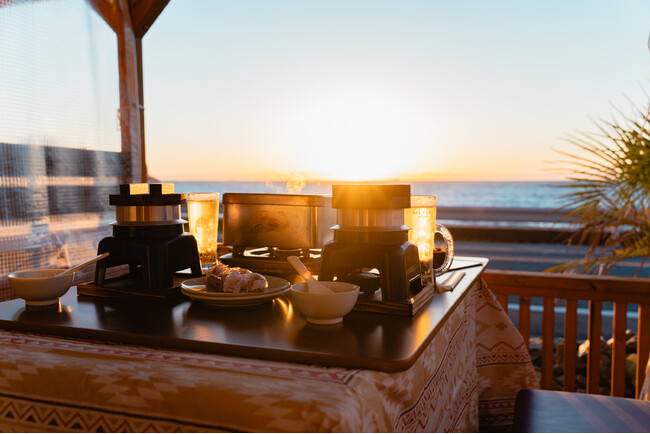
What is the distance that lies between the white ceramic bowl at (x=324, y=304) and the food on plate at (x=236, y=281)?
5.9 inches

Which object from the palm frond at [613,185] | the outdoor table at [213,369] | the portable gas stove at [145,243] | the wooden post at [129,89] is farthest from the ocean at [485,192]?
the outdoor table at [213,369]

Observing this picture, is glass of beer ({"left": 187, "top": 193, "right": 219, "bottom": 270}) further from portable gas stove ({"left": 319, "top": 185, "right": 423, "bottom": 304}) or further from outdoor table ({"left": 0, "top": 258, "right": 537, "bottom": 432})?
portable gas stove ({"left": 319, "top": 185, "right": 423, "bottom": 304})

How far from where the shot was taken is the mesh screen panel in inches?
81.2

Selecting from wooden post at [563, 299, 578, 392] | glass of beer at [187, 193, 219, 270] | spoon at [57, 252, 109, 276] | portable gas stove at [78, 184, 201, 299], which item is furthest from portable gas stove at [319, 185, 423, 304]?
wooden post at [563, 299, 578, 392]

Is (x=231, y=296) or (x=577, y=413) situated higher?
(x=231, y=296)

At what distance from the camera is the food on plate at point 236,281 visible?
3.36ft

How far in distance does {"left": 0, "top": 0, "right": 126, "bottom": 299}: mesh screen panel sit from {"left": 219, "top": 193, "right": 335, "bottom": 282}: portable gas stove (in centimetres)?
122

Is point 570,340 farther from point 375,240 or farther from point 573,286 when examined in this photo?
point 375,240

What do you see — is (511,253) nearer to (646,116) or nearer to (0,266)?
(646,116)

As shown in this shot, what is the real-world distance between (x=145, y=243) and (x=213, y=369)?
0.51 meters

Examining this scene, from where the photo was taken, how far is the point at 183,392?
0.65 metres

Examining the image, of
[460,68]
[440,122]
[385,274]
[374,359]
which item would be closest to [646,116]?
[385,274]

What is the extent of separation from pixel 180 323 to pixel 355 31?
4903mm

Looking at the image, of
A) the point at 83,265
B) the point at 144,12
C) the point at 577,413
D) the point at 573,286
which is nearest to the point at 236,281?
the point at 83,265
